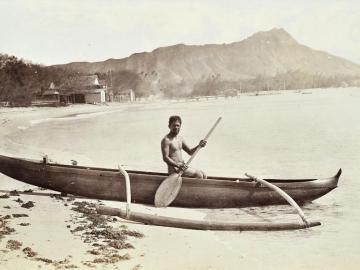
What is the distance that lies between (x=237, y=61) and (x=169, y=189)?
2400 millimetres

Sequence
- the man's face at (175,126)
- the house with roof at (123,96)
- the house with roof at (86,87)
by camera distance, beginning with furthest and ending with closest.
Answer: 1. the house with roof at (123,96)
2. the house with roof at (86,87)
3. the man's face at (175,126)

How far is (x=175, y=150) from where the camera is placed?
3943 millimetres

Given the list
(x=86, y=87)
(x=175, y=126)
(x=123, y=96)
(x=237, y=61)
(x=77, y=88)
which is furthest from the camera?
(x=123, y=96)

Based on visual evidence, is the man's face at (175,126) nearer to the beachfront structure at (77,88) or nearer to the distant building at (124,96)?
the beachfront structure at (77,88)

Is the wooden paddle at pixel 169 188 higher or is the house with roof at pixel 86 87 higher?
the house with roof at pixel 86 87

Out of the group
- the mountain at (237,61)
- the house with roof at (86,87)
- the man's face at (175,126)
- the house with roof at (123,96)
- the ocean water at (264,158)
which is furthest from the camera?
the house with roof at (123,96)

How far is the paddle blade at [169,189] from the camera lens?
152 inches

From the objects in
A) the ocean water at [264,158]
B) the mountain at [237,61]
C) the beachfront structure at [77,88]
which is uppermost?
the mountain at [237,61]

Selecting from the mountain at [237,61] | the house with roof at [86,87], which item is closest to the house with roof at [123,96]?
the house with roof at [86,87]

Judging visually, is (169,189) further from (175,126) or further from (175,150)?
(175,126)

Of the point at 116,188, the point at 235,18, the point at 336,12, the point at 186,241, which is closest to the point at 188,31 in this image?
the point at 235,18

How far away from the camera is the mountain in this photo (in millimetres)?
4703

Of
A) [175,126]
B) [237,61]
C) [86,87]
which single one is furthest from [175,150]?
[86,87]

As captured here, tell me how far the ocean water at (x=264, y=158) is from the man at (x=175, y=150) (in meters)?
0.38
